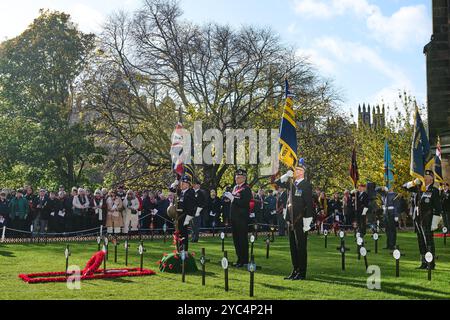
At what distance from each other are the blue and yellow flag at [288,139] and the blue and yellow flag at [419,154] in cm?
350

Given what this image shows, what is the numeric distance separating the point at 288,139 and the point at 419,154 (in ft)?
13.2

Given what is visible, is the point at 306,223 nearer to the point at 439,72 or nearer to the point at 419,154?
the point at 419,154

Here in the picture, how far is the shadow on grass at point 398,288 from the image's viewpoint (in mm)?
A: 10719

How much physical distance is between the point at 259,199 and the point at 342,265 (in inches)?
561

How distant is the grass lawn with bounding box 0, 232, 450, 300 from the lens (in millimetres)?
10695

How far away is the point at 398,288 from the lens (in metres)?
11.5

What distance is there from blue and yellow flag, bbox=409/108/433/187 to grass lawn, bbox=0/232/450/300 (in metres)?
2.24

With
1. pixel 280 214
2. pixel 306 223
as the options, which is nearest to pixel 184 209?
pixel 306 223

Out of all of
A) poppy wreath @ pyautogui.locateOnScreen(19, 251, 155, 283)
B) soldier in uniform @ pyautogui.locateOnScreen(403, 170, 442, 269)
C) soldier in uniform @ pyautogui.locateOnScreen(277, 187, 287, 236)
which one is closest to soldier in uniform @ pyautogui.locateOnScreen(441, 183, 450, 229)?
soldier in uniform @ pyautogui.locateOnScreen(277, 187, 287, 236)

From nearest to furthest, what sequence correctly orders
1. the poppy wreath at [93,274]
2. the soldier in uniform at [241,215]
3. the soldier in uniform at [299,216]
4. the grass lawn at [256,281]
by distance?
1. the grass lawn at [256,281]
2. the poppy wreath at [93,274]
3. the soldier in uniform at [299,216]
4. the soldier in uniform at [241,215]

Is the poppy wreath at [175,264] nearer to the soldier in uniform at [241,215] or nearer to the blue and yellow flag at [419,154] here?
the soldier in uniform at [241,215]

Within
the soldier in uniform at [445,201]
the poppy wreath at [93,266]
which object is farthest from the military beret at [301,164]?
the soldier in uniform at [445,201]

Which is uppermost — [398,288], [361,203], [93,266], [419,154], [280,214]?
[419,154]

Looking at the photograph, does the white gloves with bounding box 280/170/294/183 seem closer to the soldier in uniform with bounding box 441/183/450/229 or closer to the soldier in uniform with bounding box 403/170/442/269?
the soldier in uniform with bounding box 403/170/442/269
